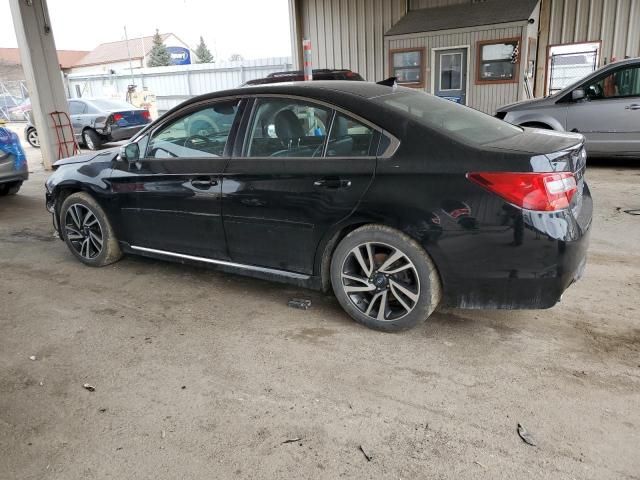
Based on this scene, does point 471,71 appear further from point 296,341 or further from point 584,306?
point 296,341

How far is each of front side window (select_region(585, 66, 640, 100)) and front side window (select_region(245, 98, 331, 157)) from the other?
6.74 meters

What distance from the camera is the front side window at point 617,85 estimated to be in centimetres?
809

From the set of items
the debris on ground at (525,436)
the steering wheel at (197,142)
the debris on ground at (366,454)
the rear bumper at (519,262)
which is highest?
the steering wheel at (197,142)

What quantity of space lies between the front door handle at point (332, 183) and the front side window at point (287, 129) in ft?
0.64

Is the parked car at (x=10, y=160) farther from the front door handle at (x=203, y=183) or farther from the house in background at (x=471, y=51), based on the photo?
the house in background at (x=471, y=51)

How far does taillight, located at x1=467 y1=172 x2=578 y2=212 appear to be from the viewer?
9.15 ft

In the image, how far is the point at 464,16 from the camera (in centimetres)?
1218

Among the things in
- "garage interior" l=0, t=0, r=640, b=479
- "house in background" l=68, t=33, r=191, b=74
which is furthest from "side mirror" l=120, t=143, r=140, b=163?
"house in background" l=68, t=33, r=191, b=74

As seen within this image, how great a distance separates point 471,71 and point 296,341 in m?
10.4

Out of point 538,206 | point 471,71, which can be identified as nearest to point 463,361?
point 538,206

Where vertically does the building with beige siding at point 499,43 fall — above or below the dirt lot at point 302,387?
above

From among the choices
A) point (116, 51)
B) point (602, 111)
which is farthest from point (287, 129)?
point (116, 51)

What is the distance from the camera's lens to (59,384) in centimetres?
300

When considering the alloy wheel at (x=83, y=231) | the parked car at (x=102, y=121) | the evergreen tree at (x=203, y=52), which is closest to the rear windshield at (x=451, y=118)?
the alloy wheel at (x=83, y=231)
